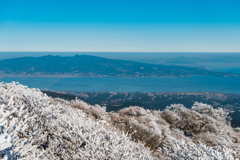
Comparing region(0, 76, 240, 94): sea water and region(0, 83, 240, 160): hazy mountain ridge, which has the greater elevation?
A: region(0, 83, 240, 160): hazy mountain ridge

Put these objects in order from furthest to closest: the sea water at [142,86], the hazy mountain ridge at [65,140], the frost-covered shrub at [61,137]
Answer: the sea water at [142,86], the frost-covered shrub at [61,137], the hazy mountain ridge at [65,140]

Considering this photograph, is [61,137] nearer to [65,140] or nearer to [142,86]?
[65,140]

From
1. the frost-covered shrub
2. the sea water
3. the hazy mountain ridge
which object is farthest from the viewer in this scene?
the sea water

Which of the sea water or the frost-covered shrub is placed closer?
the frost-covered shrub

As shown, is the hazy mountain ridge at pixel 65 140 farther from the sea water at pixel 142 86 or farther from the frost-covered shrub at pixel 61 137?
the sea water at pixel 142 86

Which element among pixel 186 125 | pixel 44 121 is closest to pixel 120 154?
pixel 44 121

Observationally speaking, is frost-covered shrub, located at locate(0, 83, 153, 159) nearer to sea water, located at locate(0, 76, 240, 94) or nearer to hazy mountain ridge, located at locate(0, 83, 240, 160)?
hazy mountain ridge, located at locate(0, 83, 240, 160)

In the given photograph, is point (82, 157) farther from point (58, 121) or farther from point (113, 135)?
point (58, 121)

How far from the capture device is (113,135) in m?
6.67

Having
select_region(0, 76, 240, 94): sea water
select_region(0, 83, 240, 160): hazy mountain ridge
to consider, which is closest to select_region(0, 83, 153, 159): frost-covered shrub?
select_region(0, 83, 240, 160): hazy mountain ridge

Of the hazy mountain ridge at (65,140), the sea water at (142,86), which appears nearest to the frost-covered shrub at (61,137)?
the hazy mountain ridge at (65,140)

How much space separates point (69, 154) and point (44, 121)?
2.25m

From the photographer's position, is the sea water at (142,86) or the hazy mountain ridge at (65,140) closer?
the hazy mountain ridge at (65,140)

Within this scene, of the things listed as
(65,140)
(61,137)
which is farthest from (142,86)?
(65,140)
